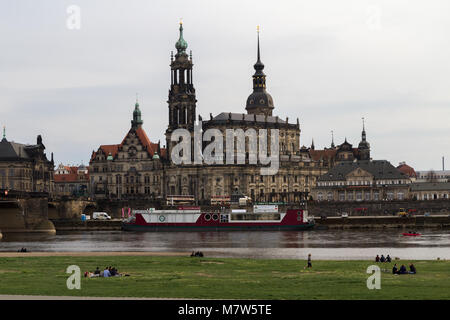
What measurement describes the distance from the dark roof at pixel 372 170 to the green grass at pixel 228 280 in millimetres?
116510

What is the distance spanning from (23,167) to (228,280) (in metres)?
144

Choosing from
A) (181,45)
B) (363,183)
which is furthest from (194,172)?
(363,183)

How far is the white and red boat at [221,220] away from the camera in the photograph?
133375mm

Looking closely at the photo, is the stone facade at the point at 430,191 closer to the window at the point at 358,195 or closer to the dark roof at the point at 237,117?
the window at the point at 358,195

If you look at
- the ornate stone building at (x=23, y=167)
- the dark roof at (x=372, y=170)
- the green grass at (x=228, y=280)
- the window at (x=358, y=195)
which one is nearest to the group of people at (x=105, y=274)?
the green grass at (x=228, y=280)

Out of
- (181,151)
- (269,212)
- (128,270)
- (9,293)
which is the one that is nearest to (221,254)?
(128,270)

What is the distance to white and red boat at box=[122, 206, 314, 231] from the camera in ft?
438

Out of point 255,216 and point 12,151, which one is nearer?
point 255,216

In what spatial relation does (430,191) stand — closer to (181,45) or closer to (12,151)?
(181,45)

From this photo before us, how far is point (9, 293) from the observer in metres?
42.3

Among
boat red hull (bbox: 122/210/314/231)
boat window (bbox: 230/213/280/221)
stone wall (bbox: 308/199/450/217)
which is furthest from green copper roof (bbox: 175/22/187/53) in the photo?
boat window (bbox: 230/213/280/221)

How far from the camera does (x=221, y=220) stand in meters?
136

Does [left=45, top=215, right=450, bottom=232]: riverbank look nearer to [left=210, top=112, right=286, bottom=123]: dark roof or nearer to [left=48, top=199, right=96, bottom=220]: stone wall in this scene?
[left=48, top=199, right=96, bottom=220]: stone wall
